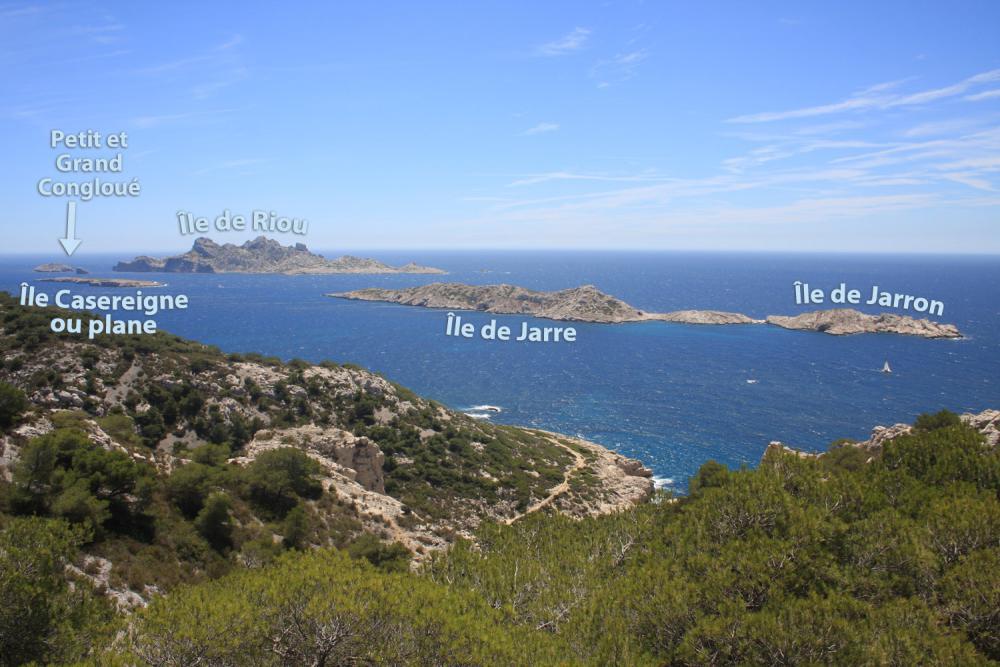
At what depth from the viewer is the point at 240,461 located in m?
31.6

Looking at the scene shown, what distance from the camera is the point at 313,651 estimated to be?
35.8 feet

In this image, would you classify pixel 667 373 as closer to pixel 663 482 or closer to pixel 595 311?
pixel 663 482

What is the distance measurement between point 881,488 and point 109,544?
91.3 ft

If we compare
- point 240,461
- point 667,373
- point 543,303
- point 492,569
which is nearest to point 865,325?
point 667,373

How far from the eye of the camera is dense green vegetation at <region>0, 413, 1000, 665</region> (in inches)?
431

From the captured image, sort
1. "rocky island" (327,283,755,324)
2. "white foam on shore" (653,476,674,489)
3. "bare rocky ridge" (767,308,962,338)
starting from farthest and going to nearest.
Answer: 1. "rocky island" (327,283,755,324)
2. "bare rocky ridge" (767,308,962,338)
3. "white foam on shore" (653,476,674,489)

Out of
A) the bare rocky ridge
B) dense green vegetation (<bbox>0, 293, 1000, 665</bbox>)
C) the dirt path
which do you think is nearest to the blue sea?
the bare rocky ridge

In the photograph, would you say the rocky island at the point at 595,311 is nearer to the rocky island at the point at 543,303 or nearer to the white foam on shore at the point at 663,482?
the rocky island at the point at 543,303

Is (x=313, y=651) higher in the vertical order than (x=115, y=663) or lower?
lower

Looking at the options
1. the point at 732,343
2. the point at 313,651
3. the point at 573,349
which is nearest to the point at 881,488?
the point at 313,651

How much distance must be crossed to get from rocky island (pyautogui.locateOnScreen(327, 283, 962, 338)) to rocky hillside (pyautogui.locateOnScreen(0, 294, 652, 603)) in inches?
3593

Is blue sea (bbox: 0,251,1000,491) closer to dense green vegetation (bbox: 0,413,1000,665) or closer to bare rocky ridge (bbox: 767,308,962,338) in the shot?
bare rocky ridge (bbox: 767,308,962,338)

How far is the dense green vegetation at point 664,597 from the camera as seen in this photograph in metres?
10.9

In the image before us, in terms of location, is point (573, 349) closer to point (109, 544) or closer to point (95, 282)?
point (109, 544)
